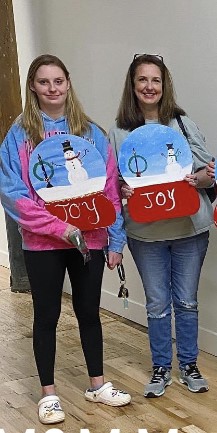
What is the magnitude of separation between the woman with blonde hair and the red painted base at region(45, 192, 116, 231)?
0.04 metres

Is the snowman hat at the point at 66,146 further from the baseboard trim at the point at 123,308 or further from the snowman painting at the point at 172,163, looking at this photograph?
the baseboard trim at the point at 123,308

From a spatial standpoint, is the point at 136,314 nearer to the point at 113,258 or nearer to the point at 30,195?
the point at 113,258

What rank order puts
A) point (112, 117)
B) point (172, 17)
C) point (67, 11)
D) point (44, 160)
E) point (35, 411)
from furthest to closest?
point (67, 11)
point (112, 117)
point (172, 17)
point (35, 411)
point (44, 160)

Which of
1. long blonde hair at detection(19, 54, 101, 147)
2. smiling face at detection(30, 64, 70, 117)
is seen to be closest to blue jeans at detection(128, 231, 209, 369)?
long blonde hair at detection(19, 54, 101, 147)

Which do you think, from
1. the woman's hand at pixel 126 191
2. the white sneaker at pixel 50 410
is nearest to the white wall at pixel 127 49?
the woman's hand at pixel 126 191

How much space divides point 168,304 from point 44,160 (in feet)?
2.46

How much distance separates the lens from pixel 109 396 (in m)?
2.76

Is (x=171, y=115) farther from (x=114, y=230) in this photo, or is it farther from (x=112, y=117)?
(x=112, y=117)

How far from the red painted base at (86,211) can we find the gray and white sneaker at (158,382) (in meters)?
0.68

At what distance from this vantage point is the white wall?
313 centimetres

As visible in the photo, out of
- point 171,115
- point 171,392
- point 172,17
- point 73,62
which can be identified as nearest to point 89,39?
point 73,62

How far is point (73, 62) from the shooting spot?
4152mm

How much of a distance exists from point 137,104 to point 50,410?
1.15m

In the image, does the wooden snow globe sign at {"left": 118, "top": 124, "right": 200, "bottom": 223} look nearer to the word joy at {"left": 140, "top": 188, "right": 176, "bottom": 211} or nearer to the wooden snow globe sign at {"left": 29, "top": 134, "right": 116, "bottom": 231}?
the word joy at {"left": 140, "top": 188, "right": 176, "bottom": 211}
